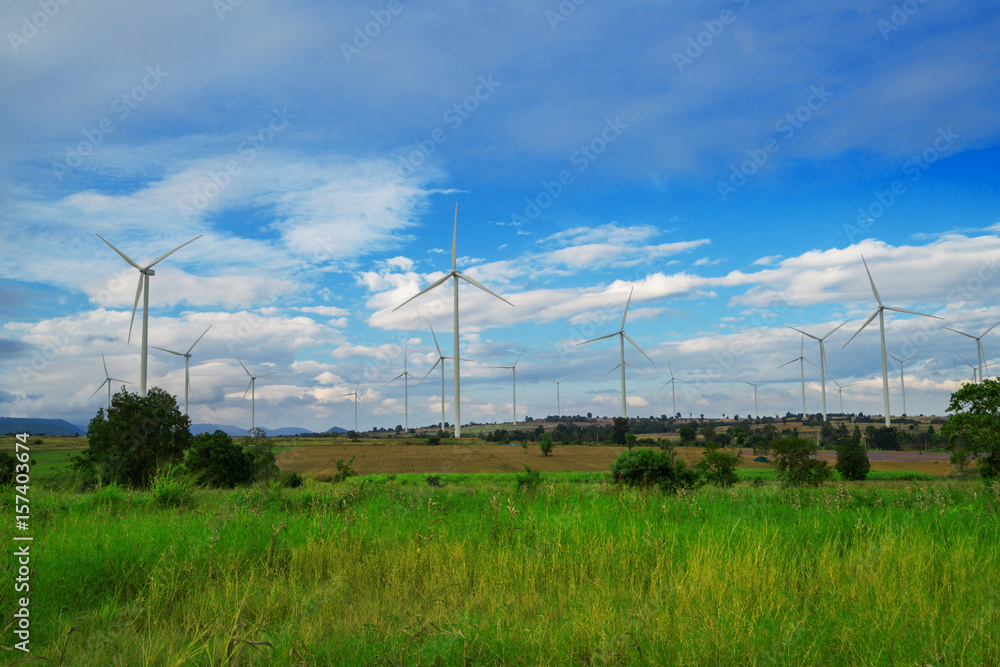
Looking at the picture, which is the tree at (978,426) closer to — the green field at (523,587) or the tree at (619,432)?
the green field at (523,587)

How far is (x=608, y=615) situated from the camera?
5.71 metres

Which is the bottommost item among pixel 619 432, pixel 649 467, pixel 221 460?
pixel 619 432

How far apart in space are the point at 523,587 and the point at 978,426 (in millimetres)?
38684

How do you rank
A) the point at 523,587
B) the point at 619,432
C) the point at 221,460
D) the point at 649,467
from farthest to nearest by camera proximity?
the point at 619,432 < the point at 221,460 < the point at 649,467 < the point at 523,587

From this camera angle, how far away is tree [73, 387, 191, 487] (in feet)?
97.6

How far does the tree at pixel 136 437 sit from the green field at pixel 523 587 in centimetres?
2103

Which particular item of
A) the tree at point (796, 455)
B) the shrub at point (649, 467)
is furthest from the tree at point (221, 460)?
the tree at point (796, 455)

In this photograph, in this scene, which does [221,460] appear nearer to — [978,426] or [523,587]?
[523,587]

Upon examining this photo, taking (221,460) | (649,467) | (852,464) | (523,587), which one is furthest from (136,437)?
(852,464)

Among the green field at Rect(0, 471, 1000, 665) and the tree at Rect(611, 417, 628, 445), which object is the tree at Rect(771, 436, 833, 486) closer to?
the green field at Rect(0, 471, 1000, 665)

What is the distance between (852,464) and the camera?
61375mm

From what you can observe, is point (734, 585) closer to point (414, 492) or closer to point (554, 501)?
point (554, 501)

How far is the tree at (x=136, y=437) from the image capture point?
97.6 feet

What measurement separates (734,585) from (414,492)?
1027 cm
